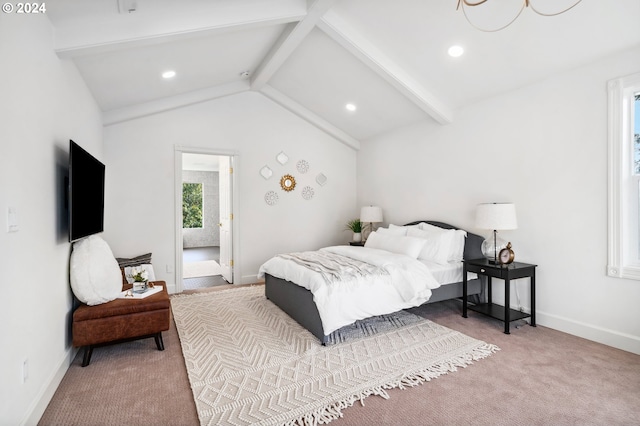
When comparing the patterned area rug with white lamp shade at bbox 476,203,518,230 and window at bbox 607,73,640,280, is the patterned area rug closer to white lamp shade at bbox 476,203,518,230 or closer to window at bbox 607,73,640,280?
white lamp shade at bbox 476,203,518,230

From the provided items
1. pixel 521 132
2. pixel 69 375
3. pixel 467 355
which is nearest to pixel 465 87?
pixel 521 132

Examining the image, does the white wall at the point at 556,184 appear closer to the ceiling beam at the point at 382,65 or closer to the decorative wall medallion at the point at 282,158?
the ceiling beam at the point at 382,65

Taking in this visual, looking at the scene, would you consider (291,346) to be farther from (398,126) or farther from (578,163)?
(398,126)

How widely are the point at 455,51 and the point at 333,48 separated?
141 centimetres

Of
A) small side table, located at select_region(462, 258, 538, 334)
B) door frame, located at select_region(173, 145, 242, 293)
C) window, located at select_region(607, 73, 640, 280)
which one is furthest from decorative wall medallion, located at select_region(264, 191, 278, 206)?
window, located at select_region(607, 73, 640, 280)

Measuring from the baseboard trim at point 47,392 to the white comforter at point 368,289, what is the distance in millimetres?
1947

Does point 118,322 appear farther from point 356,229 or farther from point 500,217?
point 356,229

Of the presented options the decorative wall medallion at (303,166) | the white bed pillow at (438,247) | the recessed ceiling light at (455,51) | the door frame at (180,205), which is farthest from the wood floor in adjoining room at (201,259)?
the recessed ceiling light at (455,51)

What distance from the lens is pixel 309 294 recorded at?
314 centimetres

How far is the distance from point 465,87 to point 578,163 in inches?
58.6

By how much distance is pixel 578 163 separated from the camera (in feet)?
10.4

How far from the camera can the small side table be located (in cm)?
322

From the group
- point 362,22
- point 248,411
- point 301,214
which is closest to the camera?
point 248,411

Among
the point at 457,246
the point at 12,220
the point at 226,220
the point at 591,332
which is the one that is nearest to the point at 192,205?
the point at 226,220
